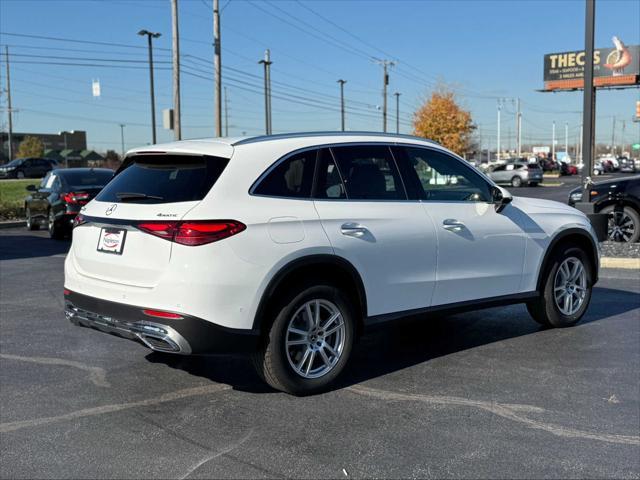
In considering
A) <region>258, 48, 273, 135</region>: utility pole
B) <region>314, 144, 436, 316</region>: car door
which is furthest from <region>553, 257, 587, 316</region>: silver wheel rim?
<region>258, 48, 273, 135</region>: utility pole

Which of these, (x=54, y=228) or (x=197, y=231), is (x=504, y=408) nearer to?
(x=197, y=231)

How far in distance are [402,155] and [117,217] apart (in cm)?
227

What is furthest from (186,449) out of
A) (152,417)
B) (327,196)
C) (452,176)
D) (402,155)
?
(452,176)

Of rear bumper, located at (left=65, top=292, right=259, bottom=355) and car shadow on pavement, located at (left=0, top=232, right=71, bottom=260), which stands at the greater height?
rear bumper, located at (left=65, top=292, right=259, bottom=355)

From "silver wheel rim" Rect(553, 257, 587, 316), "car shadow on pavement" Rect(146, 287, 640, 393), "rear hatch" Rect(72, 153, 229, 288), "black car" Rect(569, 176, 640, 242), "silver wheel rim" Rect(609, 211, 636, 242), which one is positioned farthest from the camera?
"silver wheel rim" Rect(609, 211, 636, 242)

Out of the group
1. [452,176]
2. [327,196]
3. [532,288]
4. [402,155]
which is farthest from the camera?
[532,288]

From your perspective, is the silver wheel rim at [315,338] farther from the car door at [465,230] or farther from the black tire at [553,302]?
the black tire at [553,302]

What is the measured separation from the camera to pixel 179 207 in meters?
4.38

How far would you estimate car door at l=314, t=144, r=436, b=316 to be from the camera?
194 inches

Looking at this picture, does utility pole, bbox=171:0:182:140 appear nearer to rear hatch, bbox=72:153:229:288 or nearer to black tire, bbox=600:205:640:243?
black tire, bbox=600:205:640:243

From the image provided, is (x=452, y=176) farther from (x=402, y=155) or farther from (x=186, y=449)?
(x=186, y=449)

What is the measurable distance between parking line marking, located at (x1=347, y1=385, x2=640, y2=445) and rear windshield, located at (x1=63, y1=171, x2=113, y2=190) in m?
11.4

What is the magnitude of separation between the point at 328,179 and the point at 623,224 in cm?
962

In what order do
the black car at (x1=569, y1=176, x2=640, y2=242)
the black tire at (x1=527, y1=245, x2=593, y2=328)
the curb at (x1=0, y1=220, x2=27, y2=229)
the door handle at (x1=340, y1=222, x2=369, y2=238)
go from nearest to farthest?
the door handle at (x1=340, y1=222, x2=369, y2=238)
the black tire at (x1=527, y1=245, x2=593, y2=328)
the black car at (x1=569, y1=176, x2=640, y2=242)
the curb at (x1=0, y1=220, x2=27, y2=229)
